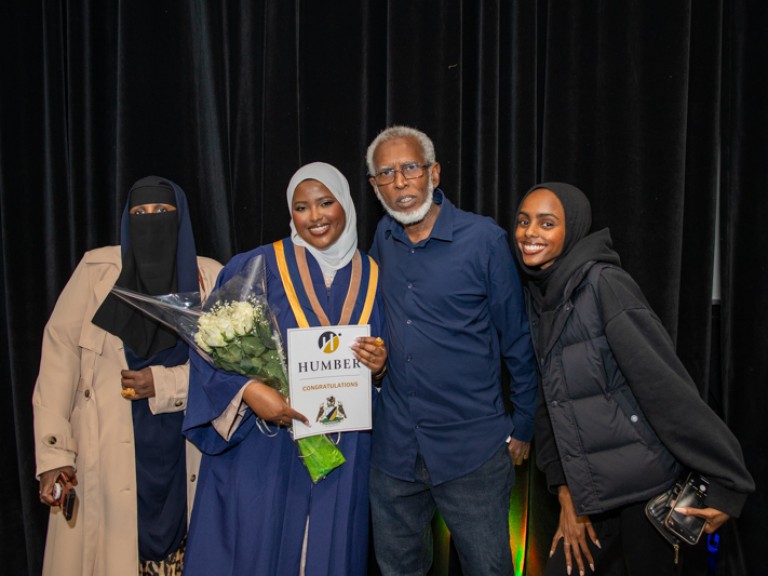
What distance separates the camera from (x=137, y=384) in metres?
2.01

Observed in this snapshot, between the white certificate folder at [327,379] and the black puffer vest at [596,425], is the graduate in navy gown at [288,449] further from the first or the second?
the black puffer vest at [596,425]

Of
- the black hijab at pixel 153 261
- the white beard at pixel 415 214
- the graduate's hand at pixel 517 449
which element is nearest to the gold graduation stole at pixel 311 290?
the white beard at pixel 415 214

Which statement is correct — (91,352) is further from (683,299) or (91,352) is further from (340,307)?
(683,299)

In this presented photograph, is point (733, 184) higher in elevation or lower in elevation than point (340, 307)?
higher

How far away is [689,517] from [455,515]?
0.76 meters

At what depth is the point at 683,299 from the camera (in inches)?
101

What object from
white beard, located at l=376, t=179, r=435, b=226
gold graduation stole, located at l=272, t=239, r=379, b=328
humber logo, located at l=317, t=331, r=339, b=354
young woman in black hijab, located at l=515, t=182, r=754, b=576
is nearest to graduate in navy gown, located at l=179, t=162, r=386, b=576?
Result: gold graduation stole, located at l=272, t=239, r=379, b=328

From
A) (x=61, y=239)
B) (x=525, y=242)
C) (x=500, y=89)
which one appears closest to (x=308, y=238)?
(x=525, y=242)

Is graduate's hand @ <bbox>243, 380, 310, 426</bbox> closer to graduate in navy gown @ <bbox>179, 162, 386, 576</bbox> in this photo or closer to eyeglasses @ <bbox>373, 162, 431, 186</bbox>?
graduate in navy gown @ <bbox>179, 162, 386, 576</bbox>

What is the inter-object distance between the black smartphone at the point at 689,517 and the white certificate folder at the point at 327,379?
3.22 feet

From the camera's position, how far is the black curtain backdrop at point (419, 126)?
245cm

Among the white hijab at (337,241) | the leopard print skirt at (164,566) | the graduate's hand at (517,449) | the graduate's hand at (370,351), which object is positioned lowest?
the leopard print skirt at (164,566)

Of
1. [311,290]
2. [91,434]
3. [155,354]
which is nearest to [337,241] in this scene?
[311,290]

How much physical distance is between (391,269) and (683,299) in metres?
1.50
